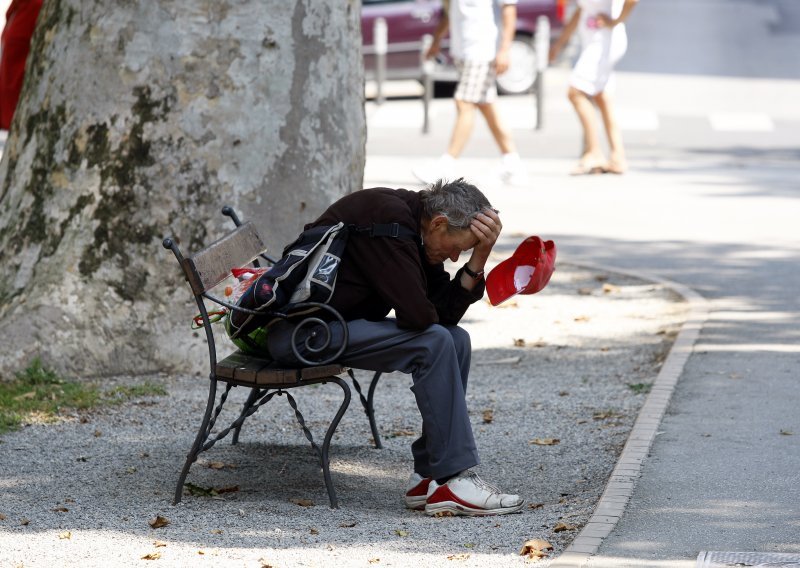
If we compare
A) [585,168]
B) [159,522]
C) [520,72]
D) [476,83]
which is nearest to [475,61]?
[476,83]

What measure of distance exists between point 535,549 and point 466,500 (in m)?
0.60

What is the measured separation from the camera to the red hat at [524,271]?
5508mm

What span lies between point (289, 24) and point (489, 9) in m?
5.83

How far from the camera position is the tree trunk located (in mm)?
7574

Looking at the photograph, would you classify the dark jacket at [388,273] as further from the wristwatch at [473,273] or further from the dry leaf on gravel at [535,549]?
the dry leaf on gravel at [535,549]

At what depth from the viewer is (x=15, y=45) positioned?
29.0 ft

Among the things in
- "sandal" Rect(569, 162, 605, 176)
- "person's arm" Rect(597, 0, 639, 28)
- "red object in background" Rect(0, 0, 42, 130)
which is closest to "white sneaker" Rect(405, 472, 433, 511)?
"red object in background" Rect(0, 0, 42, 130)

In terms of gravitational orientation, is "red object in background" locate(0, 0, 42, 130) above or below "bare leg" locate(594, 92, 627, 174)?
above

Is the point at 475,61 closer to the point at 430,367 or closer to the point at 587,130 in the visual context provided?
the point at 587,130

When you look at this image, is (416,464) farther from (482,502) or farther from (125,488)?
(125,488)

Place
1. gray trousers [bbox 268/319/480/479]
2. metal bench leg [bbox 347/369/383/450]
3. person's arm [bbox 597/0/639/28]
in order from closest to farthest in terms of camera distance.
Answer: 1. gray trousers [bbox 268/319/480/479]
2. metal bench leg [bbox 347/369/383/450]
3. person's arm [bbox 597/0/639/28]

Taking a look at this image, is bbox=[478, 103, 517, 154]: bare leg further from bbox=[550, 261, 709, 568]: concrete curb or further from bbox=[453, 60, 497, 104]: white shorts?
bbox=[550, 261, 709, 568]: concrete curb

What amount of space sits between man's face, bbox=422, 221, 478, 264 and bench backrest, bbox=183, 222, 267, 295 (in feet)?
2.81

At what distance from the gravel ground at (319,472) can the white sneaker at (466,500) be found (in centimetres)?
5
